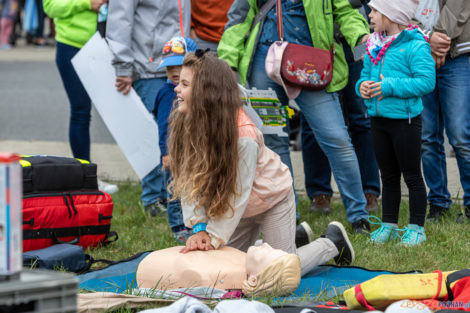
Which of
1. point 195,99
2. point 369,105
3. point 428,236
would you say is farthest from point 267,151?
point 428,236

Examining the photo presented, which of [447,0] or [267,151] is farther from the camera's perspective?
[447,0]

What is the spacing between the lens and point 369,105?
466 cm

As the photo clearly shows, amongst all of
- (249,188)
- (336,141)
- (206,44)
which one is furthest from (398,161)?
(206,44)

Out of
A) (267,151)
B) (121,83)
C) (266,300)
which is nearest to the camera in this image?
(266,300)

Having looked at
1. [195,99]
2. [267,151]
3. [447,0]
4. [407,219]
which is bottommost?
[407,219]

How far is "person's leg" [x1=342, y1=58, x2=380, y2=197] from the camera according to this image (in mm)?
5581

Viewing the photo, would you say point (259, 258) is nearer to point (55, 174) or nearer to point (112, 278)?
point (112, 278)

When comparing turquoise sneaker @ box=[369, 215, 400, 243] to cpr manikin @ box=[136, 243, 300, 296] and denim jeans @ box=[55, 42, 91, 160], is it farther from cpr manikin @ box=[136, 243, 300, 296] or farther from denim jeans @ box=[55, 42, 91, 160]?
denim jeans @ box=[55, 42, 91, 160]

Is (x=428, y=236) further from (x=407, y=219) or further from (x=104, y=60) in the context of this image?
(x=104, y=60)

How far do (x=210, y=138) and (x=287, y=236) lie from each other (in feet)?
2.36

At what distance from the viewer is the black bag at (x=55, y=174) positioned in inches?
179

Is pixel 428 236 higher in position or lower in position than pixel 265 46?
lower

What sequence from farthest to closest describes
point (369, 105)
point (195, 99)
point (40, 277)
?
point (369, 105) < point (195, 99) < point (40, 277)

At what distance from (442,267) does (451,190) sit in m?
1.96
